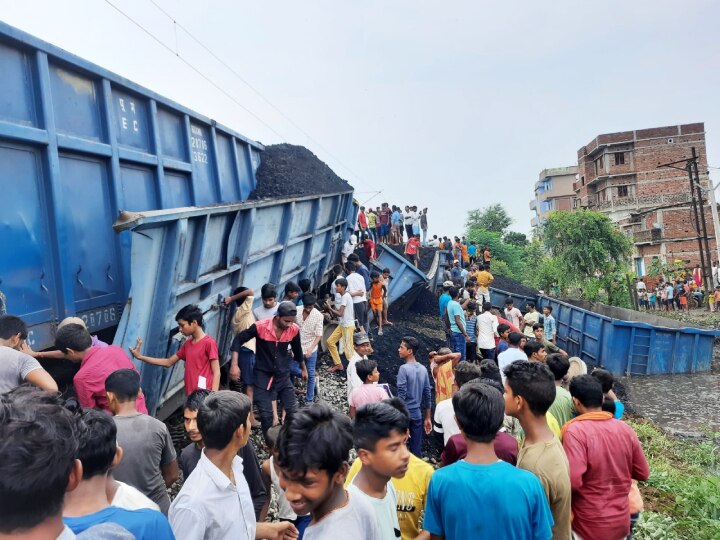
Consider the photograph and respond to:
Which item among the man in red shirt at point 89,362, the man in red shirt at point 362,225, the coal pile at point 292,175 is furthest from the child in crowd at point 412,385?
the man in red shirt at point 362,225

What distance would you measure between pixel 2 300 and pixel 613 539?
3531 millimetres

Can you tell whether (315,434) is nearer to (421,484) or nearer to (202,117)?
(421,484)

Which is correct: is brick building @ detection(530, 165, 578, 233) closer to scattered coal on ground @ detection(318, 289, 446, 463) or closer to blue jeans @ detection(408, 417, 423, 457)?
scattered coal on ground @ detection(318, 289, 446, 463)

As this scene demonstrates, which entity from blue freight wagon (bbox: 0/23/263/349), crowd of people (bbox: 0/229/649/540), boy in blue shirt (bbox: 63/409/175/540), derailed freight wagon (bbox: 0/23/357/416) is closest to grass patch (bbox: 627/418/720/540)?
crowd of people (bbox: 0/229/649/540)

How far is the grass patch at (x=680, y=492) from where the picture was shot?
4016 millimetres

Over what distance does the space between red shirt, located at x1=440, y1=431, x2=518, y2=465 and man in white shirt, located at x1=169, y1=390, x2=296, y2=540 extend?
100cm

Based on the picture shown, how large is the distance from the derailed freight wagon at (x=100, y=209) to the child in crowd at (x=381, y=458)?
2035 mm

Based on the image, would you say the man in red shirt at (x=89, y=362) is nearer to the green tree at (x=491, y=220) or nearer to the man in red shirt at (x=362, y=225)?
the man in red shirt at (x=362, y=225)

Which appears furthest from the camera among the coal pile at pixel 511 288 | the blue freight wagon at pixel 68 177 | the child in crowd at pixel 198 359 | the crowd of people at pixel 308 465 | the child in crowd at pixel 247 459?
the coal pile at pixel 511 288

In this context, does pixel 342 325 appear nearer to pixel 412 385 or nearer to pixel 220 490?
pixel 412 385

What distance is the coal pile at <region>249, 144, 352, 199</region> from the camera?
7926 mm

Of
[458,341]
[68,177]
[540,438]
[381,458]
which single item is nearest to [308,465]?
[381,458]

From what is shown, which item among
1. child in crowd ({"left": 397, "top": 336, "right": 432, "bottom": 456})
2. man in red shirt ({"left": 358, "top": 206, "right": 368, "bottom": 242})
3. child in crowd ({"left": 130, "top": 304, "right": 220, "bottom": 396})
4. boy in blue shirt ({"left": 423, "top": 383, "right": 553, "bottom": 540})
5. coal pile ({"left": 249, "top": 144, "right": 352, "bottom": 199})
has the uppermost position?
coal pile ({"left": 249, "top": 144, "right": 352, "bottom": 199})

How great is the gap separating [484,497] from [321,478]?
2.07 feet
